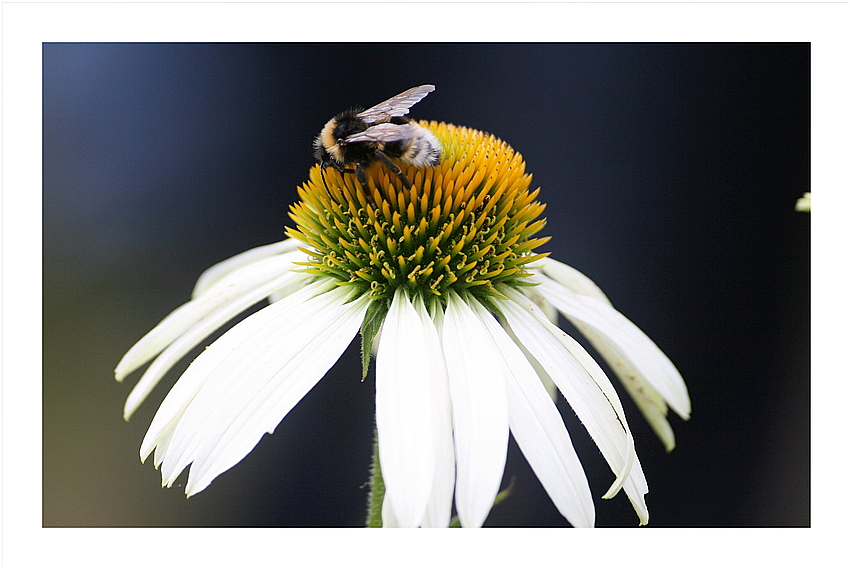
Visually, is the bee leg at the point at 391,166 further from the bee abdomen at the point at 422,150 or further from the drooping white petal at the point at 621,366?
the drooping white petal at the point at 621,366

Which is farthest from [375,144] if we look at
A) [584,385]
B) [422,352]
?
[584,385]

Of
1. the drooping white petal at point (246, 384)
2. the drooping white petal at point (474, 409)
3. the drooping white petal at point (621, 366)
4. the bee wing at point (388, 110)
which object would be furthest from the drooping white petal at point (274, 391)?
Result: the drooping white petal at point (621, 366)

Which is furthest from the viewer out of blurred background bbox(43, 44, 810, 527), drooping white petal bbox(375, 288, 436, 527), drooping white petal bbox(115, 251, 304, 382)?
blurred background bbox(43, 44, 810, 527)

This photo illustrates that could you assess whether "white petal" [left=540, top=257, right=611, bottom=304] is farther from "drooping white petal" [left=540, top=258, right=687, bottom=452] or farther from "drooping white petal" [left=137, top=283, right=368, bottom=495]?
"drooping white petal" [left=137, top=283, right=368, bottom=495]

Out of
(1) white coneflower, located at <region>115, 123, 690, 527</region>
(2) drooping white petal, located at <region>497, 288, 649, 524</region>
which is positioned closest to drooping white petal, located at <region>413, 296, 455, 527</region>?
(1) white coneflower, located at <region>115, 123, 690, 527</region>

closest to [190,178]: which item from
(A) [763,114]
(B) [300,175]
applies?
(B) [300,175]
